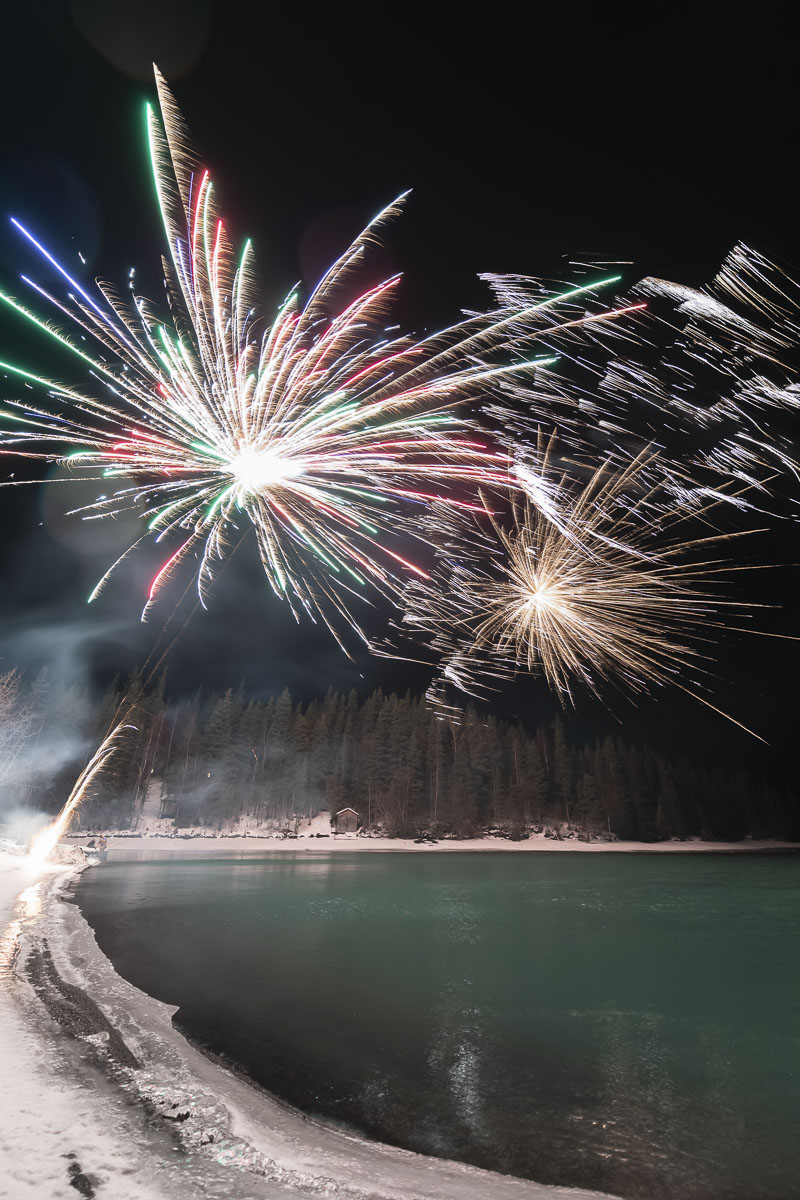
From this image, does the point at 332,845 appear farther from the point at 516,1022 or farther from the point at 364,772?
the point at 516,1022

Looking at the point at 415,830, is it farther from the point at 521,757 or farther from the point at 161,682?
the point at 161,682

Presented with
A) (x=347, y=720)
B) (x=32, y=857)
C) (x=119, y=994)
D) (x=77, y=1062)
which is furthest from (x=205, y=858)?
(x=77, y=1062)

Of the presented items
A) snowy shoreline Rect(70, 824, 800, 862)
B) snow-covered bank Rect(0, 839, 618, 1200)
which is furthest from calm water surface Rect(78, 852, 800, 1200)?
snowy shoreline Rect(70, 824, 800, 862)

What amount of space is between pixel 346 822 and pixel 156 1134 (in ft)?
236

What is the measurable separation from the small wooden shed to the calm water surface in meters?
51.5

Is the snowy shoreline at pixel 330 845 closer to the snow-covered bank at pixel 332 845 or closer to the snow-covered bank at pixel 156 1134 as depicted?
the snow-covered bank at pixel 332 845

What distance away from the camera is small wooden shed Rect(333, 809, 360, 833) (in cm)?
7200

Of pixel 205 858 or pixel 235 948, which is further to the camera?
pixel 205 858

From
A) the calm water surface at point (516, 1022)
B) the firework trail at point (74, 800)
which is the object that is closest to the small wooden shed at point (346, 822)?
the firework trail at point (74, 800)

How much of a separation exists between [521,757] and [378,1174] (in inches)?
3333

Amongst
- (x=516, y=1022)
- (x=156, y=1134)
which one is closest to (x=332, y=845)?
(x=516, y=1022)

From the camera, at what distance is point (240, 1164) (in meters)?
4.62

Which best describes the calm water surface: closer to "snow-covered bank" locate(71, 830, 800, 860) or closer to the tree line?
"snow-covered bank" locate(71, 830, 800, 860)

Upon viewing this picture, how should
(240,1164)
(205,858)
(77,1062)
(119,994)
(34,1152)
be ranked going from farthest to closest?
(205,858), (119,994), (77,1062), (240,1164), (34,1152)
